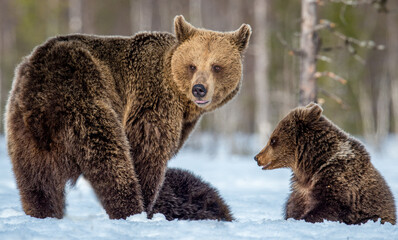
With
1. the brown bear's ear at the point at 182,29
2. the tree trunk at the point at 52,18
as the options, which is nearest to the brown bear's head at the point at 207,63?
the brown bear's ear at the point at 182,29

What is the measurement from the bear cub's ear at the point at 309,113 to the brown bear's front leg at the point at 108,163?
195 centimetres

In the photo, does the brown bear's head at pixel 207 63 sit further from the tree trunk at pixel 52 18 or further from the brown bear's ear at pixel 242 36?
the tree trunk at pixel 52 18

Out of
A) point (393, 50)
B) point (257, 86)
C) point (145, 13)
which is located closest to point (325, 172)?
point (257, 86)

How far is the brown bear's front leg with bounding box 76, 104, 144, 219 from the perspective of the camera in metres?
4.22

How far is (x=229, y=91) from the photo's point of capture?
5.35m

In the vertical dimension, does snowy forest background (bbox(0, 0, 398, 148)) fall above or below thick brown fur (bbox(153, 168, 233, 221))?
above

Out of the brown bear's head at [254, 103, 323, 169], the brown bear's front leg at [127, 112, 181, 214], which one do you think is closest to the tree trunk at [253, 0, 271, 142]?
the brown bear's head at [254, 103, 323, 169]

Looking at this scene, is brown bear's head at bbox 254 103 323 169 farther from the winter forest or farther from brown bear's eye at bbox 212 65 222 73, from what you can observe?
brown bear's eye at bbox 212 65 222 73

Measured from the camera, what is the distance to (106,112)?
4.34 metres

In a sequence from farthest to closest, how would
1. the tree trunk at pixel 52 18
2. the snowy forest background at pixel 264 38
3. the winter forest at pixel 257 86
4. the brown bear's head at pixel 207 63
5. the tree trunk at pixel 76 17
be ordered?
the tree trunk at pixel 52 18, the snowy forest background at pixel 264 38, the tree trunk at pixel 76 17, the brown bear's head at pixel 207 63, the winter forest at pixel 257 86

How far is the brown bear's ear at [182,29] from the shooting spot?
200 inches

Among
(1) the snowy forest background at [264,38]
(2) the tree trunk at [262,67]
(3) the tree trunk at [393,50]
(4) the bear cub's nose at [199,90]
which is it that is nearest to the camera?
(4) the bear cub's nose at [199,90]

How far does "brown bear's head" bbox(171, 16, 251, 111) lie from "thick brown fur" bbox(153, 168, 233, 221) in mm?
875

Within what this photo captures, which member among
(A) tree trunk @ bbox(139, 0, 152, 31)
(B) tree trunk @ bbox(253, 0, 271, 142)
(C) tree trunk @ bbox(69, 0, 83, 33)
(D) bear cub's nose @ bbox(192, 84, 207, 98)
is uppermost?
(A) tree trunk @ bbox(139, 0, 152, 31)
